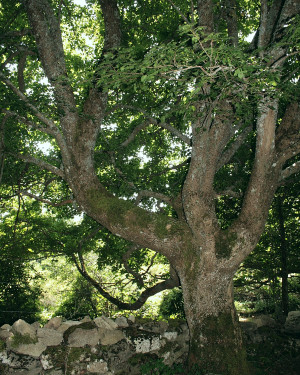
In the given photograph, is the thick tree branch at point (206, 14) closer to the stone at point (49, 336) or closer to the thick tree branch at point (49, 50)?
the thick tree branch at point (49, 50)

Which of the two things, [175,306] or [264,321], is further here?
[175,306]

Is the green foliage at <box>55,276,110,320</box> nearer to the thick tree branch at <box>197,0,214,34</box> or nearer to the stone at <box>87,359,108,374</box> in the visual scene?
the stone at <box>87,359,108,374</box>

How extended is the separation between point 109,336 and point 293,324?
4488mm

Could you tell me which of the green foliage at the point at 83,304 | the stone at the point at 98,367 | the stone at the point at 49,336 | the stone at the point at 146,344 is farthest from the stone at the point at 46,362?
the green foliage at the point at 83,304

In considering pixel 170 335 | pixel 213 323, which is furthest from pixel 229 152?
pixel 170 335

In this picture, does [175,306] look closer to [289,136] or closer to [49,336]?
[49,336]

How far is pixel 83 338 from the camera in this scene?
4.92 meters

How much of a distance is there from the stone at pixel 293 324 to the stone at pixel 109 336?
4108mm

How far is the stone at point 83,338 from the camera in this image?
4.86 meters

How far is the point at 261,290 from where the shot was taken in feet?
31.4

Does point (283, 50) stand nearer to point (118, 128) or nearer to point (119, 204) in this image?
point (119, 204)

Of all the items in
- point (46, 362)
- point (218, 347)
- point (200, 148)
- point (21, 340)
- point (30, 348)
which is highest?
point (200, 148)

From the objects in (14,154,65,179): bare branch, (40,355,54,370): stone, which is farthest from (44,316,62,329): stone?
(14,154,65,179): bare branch

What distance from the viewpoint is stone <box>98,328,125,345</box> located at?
16.7 feet
